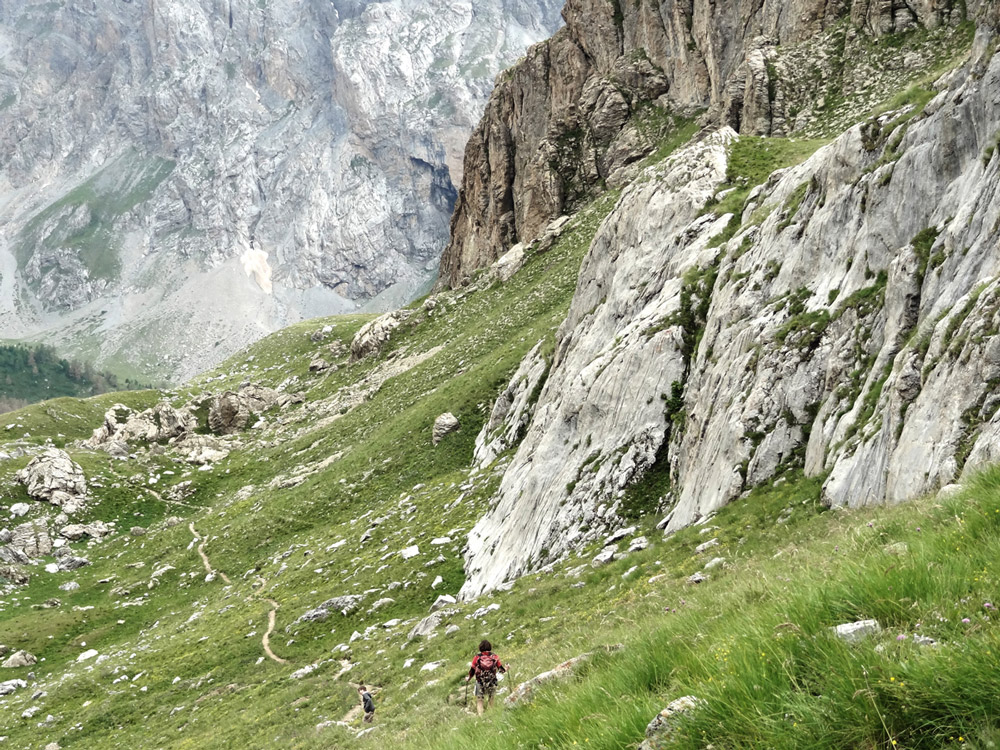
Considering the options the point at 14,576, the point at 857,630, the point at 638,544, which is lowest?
the point at 638,544

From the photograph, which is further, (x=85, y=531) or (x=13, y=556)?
(x=85, y=531)

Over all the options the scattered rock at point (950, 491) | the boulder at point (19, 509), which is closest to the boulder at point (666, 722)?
the scattered rock at point (950, 491)

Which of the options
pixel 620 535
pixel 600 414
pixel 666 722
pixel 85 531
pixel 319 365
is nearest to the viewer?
pixel 666 722

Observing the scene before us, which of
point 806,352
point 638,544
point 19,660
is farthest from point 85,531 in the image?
point 806,352

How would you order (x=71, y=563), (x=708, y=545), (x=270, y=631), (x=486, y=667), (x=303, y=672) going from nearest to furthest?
(x=486, y=667), (x=708, y=545), (x=303, y=672), (x=270, y=631), (x=71, y=563)

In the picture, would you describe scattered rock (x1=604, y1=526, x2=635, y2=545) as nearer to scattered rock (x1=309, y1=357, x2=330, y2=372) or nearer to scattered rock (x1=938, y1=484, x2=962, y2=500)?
scattered rock (x1=938, y1=484, x2=962, y2=500)

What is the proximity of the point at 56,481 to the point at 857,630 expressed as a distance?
9129 centimetres

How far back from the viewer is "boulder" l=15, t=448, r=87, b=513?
2940 inches

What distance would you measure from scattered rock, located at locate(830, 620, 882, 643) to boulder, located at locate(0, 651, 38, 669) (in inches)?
2261

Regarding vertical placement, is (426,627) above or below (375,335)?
below

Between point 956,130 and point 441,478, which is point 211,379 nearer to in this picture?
point 441,478

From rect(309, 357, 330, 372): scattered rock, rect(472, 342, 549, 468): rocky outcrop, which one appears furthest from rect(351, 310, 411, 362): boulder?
rect(472, 342, 549, 468): rocky outcrop

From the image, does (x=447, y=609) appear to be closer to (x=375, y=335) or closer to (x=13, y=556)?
(x=13, y=556)

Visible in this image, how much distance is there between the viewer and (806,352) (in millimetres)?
20906
